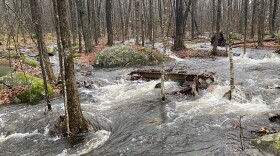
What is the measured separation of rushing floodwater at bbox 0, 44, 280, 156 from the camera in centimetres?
714

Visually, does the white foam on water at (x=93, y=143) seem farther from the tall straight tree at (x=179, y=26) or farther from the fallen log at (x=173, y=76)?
the tall straight tree at (x=179, y=26)

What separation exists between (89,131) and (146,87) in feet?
18.7

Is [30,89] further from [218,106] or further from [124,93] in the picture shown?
[218,106]

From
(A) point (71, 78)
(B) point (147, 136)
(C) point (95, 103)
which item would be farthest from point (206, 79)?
(A) point (71, 78)

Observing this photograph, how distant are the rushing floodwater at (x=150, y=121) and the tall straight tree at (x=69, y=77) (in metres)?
0.39

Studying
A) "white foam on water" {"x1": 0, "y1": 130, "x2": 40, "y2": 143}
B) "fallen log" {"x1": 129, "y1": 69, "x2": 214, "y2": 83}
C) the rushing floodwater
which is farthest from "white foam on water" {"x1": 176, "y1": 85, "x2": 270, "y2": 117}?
"white foam on water" {"x1": 0, "y1": 130, "x2": 40, "y2": 143}

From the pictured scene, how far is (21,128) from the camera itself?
8.81 m

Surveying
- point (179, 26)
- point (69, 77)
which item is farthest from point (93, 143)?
point (179, 26)

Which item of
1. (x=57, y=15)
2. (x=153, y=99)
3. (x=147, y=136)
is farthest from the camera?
(x=153, y=99)

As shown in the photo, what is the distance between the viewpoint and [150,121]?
29.7 ft

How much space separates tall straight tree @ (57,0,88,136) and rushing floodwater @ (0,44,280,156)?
1.27ft

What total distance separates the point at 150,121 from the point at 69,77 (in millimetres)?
3110

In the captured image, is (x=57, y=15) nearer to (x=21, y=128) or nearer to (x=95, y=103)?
(x=21, y=128)

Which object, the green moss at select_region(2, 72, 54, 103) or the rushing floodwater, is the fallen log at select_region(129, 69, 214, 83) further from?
the green moss at select_region(2, 72, 54, 103)
